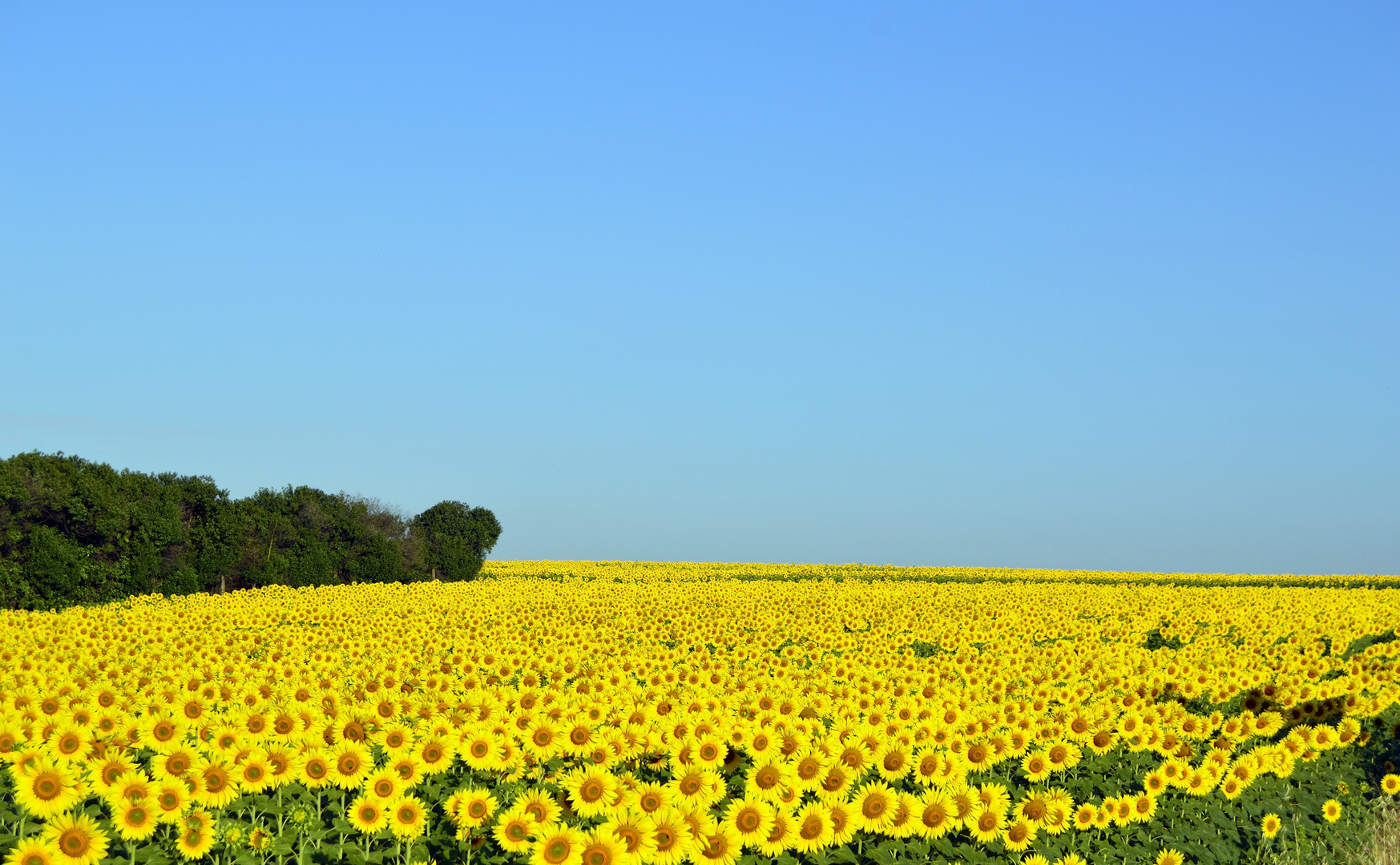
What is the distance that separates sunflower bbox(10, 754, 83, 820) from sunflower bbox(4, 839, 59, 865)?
82 centimetres

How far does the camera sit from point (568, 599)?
30969 mm

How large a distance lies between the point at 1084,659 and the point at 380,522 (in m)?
51.7

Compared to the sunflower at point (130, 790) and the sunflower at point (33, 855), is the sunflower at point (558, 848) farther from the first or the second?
the sunflower at point (33, 855)

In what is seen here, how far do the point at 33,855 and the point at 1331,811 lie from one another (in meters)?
12.5

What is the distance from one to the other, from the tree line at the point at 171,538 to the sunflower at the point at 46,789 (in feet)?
121

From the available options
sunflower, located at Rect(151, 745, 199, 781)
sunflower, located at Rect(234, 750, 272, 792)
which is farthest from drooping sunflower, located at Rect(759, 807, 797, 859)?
sunflower, located at Rect(151, 745, 199, 781)

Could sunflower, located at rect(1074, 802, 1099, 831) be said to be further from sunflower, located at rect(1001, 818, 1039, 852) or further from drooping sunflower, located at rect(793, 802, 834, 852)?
drooping sunflower, located at rect(793, 802, 834, 852)

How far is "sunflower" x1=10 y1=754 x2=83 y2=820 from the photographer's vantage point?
281 inches

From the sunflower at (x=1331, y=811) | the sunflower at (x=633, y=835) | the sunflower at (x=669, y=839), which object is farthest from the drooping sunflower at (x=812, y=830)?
the sunflower at (x=1331, y=811)

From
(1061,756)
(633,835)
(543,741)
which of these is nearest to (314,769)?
(543,741)

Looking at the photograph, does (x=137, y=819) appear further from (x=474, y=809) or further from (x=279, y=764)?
(x=474, y=809)

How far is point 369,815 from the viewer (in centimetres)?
756

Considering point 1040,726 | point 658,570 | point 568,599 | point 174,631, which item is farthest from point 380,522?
point 1040,726

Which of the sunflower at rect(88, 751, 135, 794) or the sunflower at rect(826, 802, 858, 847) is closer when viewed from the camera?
the sunflower at rect(88, 751, 135, 794)
